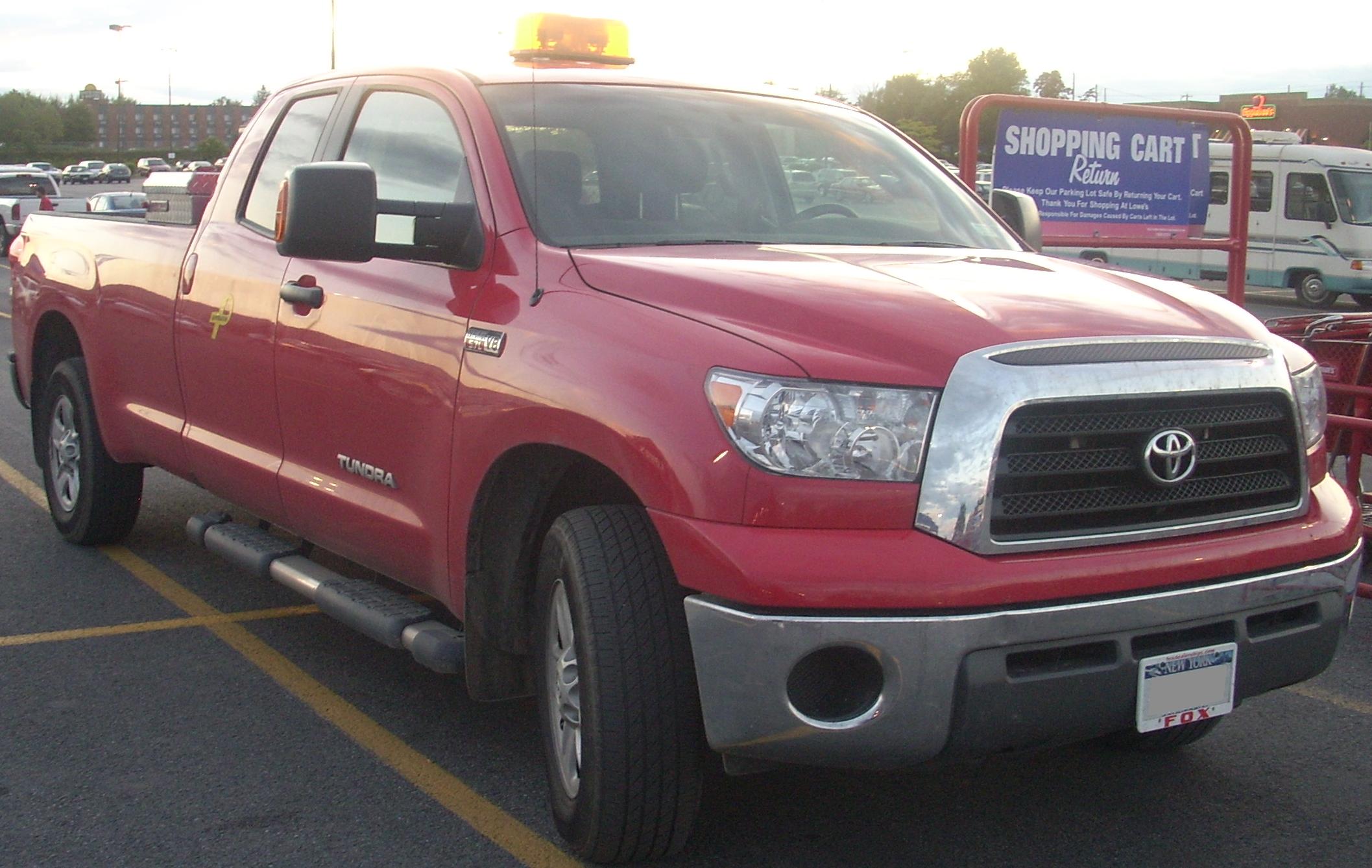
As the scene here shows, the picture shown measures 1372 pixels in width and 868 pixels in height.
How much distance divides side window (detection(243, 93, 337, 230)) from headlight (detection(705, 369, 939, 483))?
99.5 inches

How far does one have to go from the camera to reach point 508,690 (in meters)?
3.81

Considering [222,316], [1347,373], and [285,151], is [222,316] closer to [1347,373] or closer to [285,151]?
[285,151]

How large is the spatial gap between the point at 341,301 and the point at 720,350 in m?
1.64

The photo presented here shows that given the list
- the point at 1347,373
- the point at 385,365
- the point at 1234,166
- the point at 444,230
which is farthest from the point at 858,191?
the point at 1234,166

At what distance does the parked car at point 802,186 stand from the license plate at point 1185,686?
183 cm

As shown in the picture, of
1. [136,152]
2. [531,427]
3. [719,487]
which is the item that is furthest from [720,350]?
[136,152]

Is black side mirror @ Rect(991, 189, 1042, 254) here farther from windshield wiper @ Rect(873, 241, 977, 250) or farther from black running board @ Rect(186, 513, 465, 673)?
black running board @ Rect(186, 513, 465, 673)

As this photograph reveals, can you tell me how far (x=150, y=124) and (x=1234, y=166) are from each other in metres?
167

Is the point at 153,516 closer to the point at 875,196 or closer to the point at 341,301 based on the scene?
the point at 341,301

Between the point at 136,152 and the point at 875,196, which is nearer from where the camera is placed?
the point at 875,196

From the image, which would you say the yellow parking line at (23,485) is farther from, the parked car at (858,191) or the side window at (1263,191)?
the side window at (1263,191)

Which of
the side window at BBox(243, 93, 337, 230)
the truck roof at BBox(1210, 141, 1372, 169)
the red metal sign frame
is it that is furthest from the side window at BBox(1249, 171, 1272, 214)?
the side window at BBox(243, 93, 337, 230)

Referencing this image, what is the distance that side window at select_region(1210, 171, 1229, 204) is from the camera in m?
24.4

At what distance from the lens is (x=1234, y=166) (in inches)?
356
